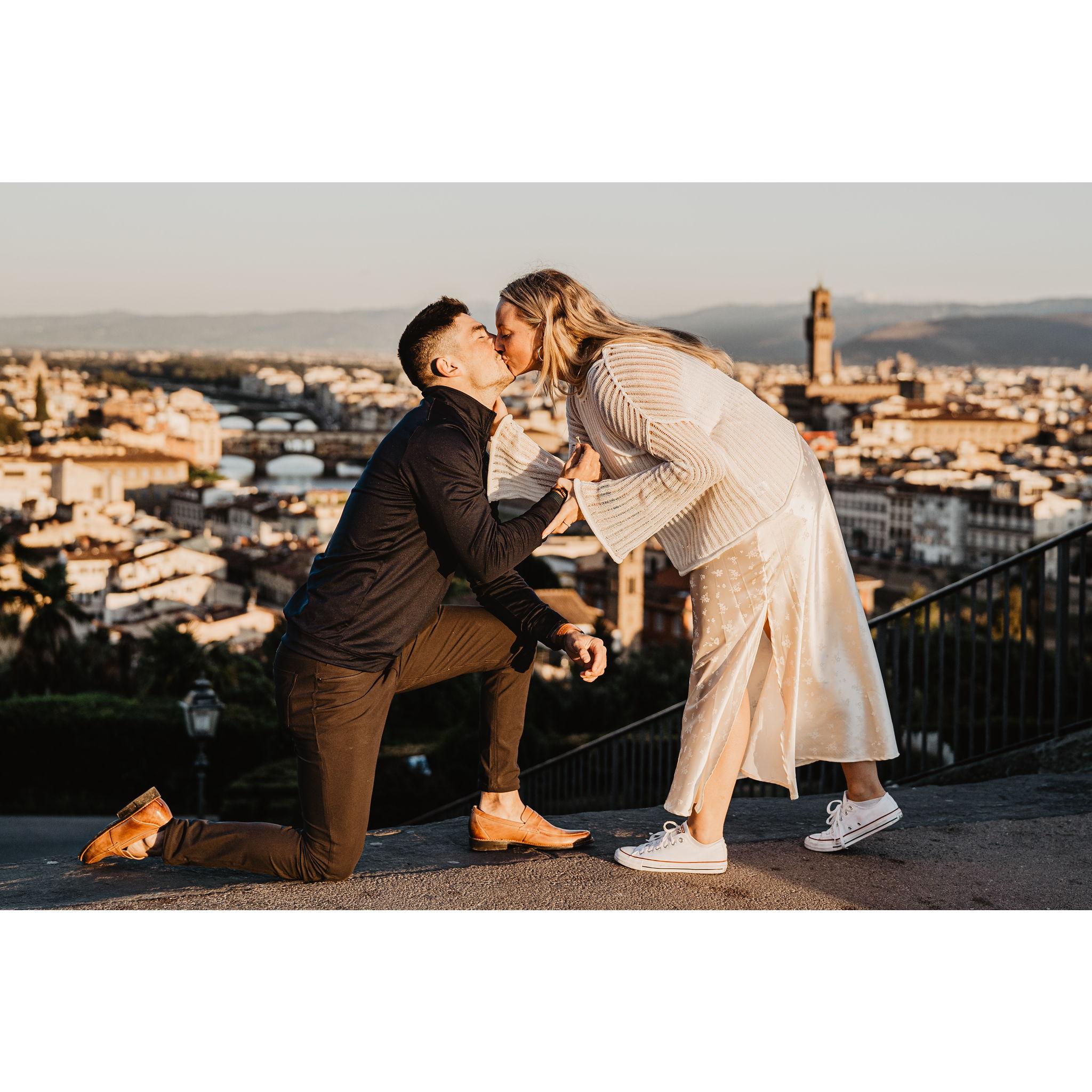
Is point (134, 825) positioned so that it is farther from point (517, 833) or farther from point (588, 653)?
point (588, 653)

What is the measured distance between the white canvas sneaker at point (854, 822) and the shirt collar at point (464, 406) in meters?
1.21

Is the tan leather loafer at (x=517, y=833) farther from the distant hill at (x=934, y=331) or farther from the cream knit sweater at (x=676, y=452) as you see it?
the distant hill at (x=934, y=331)

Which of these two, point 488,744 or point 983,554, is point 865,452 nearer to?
point 983,554

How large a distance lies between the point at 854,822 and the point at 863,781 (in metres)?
0.11

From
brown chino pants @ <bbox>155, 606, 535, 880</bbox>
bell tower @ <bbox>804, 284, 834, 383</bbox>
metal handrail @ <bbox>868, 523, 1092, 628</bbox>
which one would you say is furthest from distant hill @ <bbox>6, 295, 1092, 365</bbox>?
brown chino pants @ <bbox>155, 606, 535, 880</bbox>

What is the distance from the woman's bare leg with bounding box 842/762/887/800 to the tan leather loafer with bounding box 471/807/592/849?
67 cm

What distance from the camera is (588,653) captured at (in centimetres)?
273

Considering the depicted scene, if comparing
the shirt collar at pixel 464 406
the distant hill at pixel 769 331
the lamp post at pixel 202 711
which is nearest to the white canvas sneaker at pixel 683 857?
the shirt collar at pixel 464 406

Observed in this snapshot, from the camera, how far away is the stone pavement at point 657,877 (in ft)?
8.87

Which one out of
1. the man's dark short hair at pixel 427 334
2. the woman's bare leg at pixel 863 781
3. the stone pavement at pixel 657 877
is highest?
the man's dark short hair at pixel 427 334

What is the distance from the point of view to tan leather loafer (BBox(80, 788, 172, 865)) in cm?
282

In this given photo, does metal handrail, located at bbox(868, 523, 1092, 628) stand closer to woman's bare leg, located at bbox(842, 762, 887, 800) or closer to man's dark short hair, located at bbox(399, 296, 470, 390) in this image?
woman's bare leg, located at bbox(842, 762, 887, 800)

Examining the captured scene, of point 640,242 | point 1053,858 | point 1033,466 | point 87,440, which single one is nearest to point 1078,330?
point 1033,466

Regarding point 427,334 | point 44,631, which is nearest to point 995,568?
point 427,334
